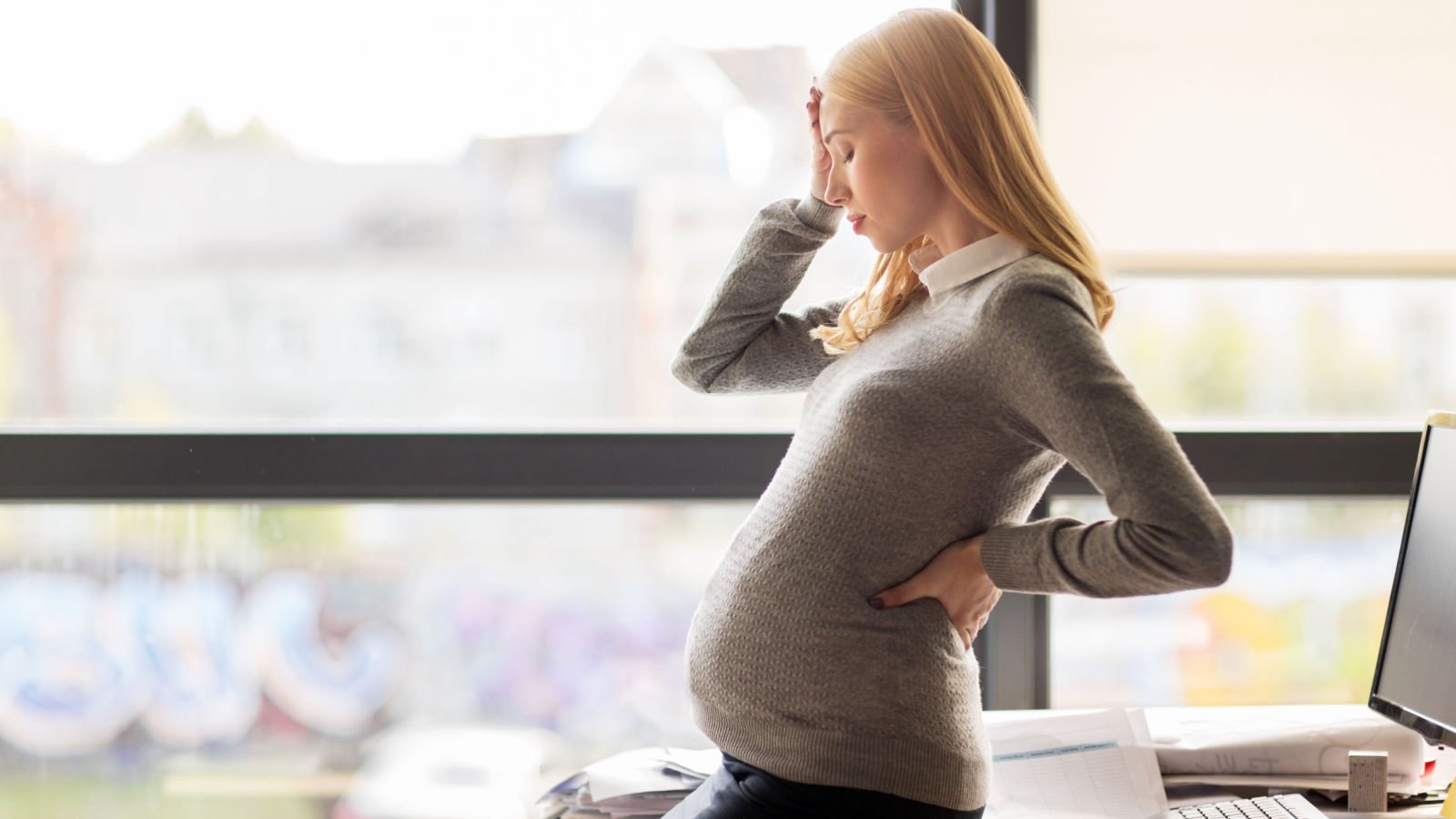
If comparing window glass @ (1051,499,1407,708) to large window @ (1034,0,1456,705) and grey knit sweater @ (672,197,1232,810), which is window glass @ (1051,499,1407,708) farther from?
grey knit sweater @ (672,197,1232,810)

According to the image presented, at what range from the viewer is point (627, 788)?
153 cm

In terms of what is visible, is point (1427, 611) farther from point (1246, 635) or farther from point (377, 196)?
point (377, 196)

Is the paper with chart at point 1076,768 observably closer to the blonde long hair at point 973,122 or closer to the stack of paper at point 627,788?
the stack of paper at point 627,788

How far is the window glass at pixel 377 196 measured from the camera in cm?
194

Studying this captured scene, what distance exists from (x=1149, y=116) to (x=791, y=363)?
847 mm

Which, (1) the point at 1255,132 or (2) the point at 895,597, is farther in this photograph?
(1) the point at 1255,132

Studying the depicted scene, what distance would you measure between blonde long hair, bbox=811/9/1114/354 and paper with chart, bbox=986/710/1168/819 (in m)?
0.67

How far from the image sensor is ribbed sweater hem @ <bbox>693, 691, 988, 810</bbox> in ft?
3.57

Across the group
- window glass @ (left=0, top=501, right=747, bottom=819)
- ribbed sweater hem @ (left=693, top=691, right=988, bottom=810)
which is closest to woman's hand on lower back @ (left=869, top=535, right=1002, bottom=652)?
ribbed sweater hem @ (left=693, top=691, right=988, bottom=810)

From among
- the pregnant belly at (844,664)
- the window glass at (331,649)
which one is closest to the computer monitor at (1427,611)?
the pregnant belly at (844,664)

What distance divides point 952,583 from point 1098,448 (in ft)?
0.67

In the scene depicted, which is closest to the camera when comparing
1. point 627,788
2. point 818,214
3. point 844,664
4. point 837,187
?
point 844,664

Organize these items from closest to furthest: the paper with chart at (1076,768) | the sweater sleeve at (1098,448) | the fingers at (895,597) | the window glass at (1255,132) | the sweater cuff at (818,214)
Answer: the sweater sleeve at (1098,448) → the fingers at (895,597) → the sweater cuff at (818,214) → the paper with chart at (1076,768) → the window glass at (1255,132)

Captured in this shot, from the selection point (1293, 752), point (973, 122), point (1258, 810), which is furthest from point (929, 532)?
point (1293, 752)
